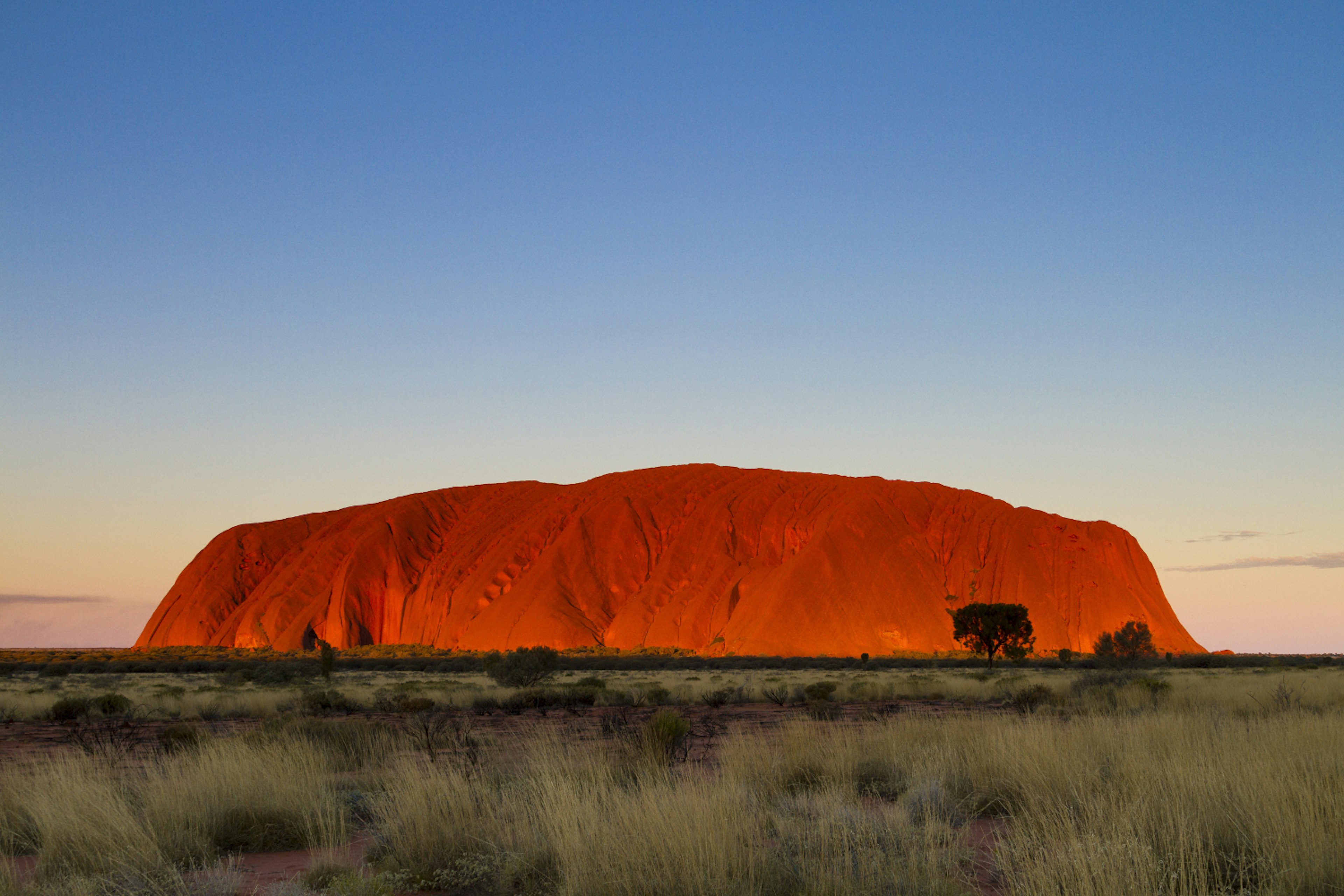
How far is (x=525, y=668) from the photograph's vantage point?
3300cm

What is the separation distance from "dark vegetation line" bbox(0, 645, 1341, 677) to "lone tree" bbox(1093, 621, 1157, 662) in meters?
1.23

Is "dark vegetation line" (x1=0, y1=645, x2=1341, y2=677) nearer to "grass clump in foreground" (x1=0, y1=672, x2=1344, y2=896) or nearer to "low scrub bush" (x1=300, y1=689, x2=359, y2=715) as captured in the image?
"low scrub bush" (x1=300, y1=689, x2=359, y2=715)

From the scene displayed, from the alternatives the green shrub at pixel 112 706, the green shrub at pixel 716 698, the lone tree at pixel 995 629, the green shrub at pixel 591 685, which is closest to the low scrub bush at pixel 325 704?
the green shrub at pixel 112 706

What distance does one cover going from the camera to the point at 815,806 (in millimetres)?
7145

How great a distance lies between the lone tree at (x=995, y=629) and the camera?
54.7 metres

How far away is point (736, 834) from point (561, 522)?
278ft

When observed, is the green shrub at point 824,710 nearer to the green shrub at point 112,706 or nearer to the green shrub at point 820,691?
the green shrub at point 820,691

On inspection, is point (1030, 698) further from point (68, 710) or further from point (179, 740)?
point (68, 710)

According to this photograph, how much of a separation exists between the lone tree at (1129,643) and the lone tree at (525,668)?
3660cm

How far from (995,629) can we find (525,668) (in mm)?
33696

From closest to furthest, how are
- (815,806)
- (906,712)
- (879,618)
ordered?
(815,806) < (906,712) < (879,618)

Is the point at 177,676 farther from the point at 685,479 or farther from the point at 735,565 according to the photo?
the point at 685,479

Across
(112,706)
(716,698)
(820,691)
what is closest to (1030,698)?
(820,691)

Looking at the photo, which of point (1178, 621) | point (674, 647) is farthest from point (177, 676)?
point (1178, 621)
